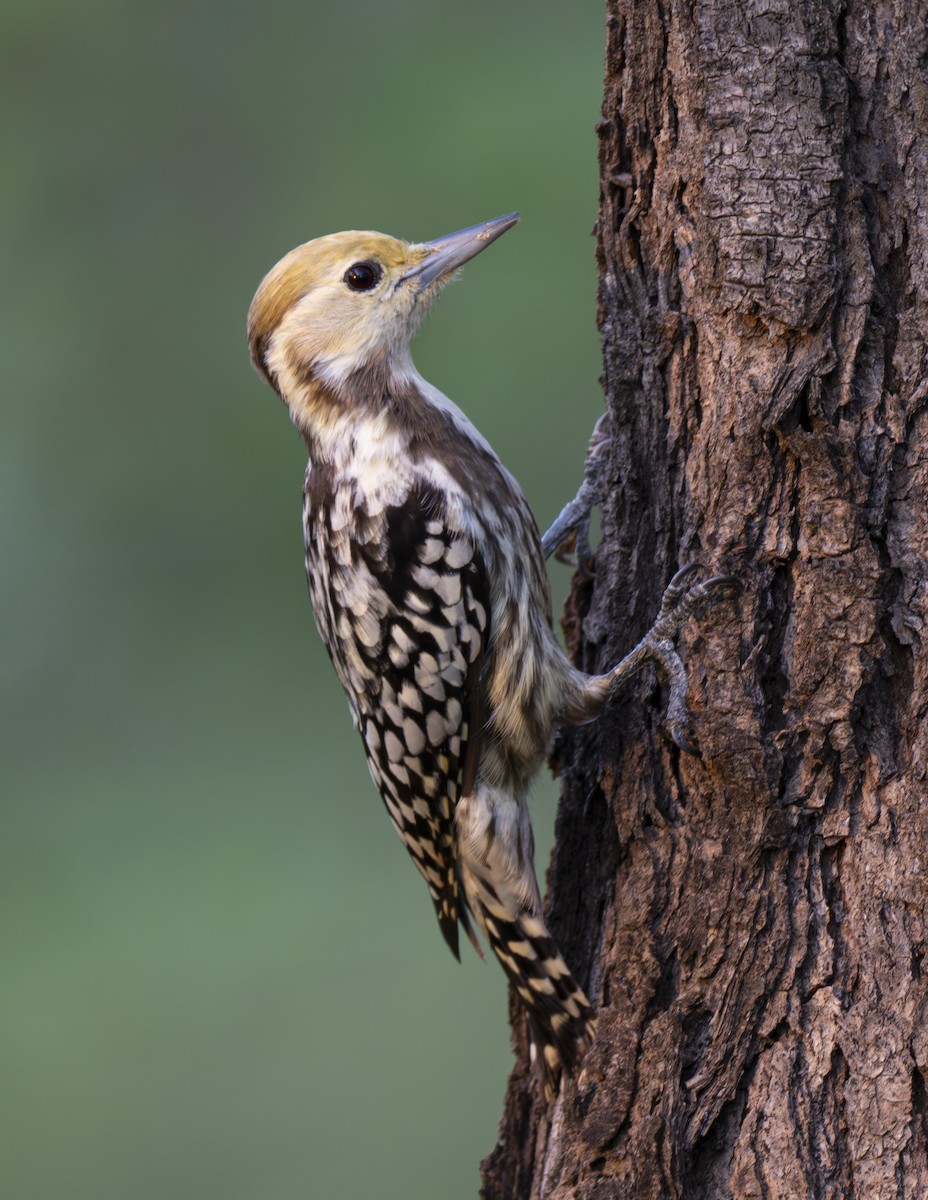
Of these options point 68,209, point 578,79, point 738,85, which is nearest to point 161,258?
point 68,209

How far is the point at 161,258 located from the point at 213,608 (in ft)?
6.02

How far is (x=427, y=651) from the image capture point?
9.47ft

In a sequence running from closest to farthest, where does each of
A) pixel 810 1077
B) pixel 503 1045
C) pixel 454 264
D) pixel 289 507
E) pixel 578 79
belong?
pixel 810 1077 → pixel 454 264 → pixel 503 1045 → pixel 578 79 → pixel 289 507

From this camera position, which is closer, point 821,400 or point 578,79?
point 821,400

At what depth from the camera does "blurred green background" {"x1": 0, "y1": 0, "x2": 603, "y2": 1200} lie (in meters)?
5.98

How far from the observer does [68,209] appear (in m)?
6.52

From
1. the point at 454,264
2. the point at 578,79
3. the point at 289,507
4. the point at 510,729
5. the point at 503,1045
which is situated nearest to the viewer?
the point at 510,729

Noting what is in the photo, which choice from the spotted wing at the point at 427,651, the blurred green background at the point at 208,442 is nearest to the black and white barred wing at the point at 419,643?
the spotted wing at the point at 427,651

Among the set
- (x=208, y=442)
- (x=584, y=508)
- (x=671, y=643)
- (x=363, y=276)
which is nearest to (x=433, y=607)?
(x=671, y=643)

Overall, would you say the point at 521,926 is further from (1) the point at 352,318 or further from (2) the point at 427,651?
(1) the point at 352,318

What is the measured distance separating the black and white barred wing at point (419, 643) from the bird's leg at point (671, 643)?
39 centimetres

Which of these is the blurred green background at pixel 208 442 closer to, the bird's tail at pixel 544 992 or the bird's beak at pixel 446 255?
the bird's beak at pixel 446 255

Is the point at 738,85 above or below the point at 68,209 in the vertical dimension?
below

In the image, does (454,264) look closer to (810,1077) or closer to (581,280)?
(810,1077)
